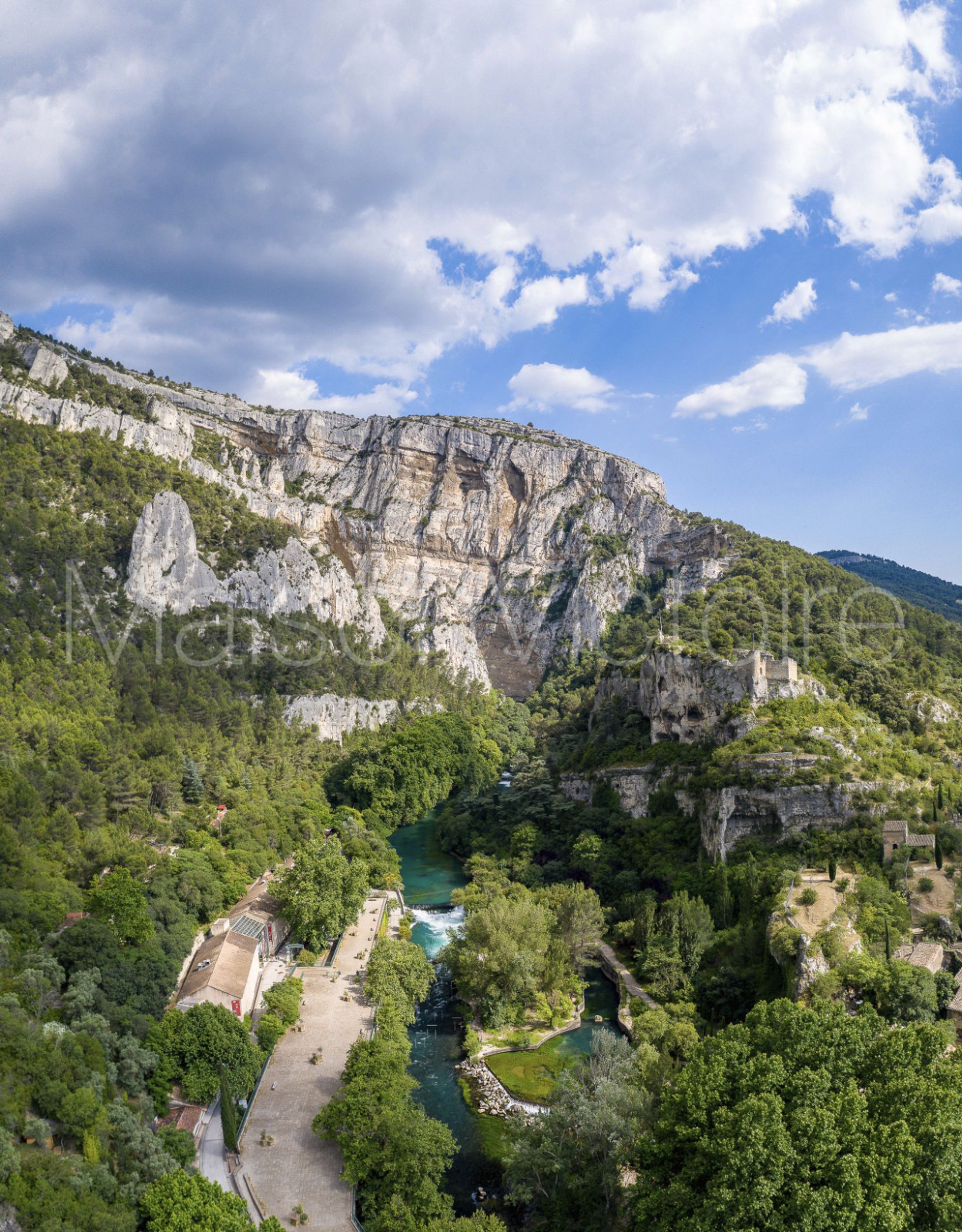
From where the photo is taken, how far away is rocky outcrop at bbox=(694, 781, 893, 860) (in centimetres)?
4047

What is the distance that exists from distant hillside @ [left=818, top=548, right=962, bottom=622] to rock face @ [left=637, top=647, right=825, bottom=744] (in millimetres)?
59329

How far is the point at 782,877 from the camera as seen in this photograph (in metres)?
37.5

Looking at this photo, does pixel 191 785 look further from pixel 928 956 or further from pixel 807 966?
pixel 928 956

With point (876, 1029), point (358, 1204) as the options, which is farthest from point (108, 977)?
point (876, 1029)

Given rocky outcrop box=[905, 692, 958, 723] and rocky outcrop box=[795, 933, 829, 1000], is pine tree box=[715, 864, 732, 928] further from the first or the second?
rocky outcrop box=[905, 692, 958, 723]

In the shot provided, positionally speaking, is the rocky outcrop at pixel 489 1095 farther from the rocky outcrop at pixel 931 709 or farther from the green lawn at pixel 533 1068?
the rocky outcrop at pixel 931 709

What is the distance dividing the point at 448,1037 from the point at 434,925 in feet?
39.6

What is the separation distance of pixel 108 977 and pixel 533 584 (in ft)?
338

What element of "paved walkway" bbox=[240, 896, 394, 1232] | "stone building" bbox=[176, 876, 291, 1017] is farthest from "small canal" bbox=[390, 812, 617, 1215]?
"stone building" bbox=[176, 876, 291, 1017]

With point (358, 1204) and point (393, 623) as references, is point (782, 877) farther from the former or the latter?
point (393, 623)

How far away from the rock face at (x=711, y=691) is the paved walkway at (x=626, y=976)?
46.5ft

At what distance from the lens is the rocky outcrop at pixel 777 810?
40.5 m

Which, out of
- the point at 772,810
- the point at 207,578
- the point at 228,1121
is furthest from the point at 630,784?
the point at 207,578

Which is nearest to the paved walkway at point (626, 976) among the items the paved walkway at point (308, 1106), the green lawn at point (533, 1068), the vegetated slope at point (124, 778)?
the green lawn at point (533, 1068)
